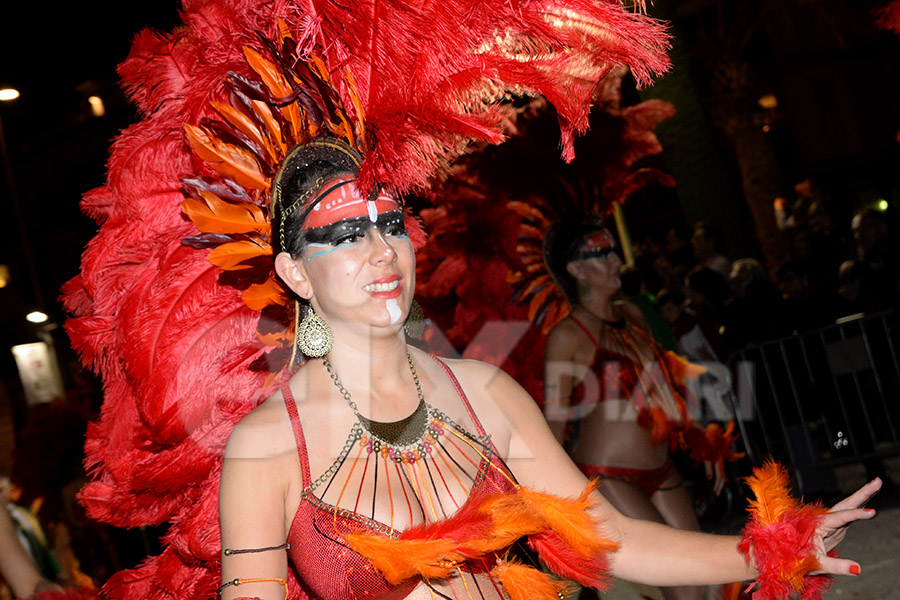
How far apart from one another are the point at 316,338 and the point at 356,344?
106 mm

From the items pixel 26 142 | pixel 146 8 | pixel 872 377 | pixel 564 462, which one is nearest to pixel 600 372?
pixel 564 462

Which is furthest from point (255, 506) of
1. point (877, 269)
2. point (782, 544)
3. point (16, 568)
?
point (877, 269)

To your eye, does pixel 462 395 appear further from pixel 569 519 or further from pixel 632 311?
pixel 632 311

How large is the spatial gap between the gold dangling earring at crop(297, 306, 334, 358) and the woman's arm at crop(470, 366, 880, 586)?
1.38 ft

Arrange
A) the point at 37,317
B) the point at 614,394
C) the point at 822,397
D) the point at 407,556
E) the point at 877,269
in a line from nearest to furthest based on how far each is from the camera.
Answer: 1. the point at 407,556
2. the point at 614,394
3. the point at 877,269
4. the point at 822,397
5. the point at 37,317

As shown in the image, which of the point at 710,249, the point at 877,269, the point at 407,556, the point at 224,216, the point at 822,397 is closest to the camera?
the point at 407,556

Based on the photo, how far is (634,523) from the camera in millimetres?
2104

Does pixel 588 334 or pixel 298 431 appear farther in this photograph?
pixel 588 334

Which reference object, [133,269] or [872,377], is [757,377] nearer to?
[872,377]

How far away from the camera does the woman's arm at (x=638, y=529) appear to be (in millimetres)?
1847

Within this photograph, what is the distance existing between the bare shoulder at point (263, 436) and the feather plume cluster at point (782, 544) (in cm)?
110

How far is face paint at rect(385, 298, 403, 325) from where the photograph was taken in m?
1.95

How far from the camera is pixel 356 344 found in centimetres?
205

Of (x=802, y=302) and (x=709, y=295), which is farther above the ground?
(x=709, y=295)
